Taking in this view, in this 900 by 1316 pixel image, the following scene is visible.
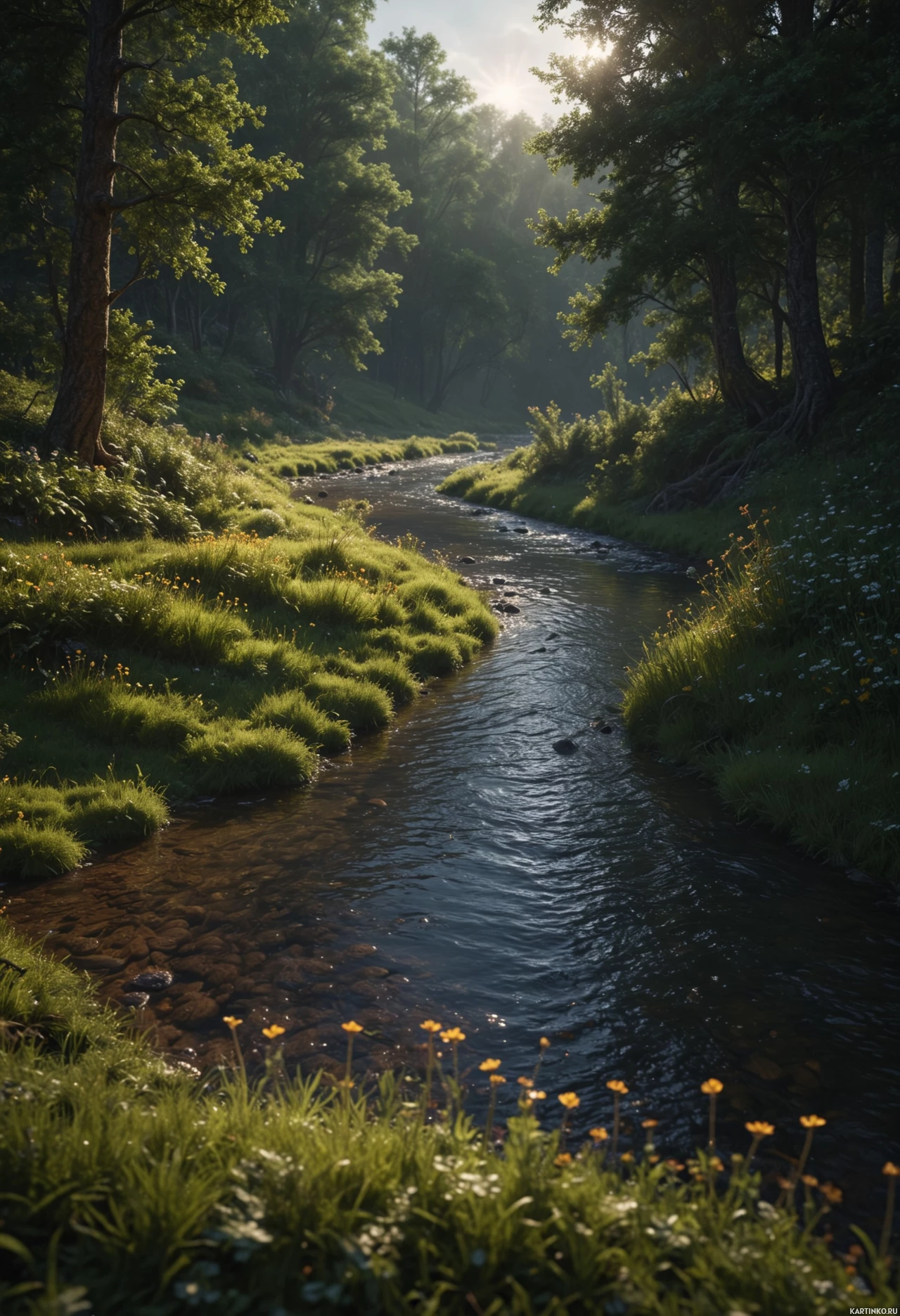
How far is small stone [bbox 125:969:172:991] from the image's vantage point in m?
5.39

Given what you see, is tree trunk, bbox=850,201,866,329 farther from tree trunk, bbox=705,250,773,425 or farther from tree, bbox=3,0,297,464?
tree, bbox=3,0,297,464

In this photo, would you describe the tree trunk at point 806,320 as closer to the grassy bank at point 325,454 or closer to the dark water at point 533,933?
the dark water at point 533,933

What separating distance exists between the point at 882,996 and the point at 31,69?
67.1 ft

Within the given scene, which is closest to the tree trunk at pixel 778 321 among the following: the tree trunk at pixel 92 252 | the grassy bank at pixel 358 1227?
the tree trunk at pixel 92 252

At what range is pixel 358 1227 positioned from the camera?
286cm

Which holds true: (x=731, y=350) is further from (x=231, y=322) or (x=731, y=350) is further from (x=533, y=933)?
(x=231, y=322)

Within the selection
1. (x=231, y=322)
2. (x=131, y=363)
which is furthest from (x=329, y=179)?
(x=131, y=363)

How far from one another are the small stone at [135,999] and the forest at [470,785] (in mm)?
64

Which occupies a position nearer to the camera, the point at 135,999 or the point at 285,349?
the point at 135,999

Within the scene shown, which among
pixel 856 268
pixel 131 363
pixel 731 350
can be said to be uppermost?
pixel 856 268

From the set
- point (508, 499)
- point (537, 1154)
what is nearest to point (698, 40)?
point (508, 499)

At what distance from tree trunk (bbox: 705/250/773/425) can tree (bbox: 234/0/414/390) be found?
95.7 ft

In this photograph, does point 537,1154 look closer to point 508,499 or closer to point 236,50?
point 508,499

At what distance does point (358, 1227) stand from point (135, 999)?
114 inches
